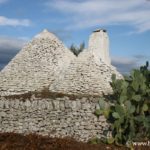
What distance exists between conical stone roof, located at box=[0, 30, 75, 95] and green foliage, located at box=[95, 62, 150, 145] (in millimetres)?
15836

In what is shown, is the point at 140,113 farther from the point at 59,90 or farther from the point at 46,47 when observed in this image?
the point at 46,47

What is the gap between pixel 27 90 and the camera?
87.5 ft

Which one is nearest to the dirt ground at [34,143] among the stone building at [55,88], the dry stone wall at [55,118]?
the stone building at [55,88]

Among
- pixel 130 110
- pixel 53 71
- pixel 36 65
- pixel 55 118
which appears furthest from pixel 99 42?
pixel 130 110

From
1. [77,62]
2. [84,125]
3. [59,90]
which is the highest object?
[77,62]

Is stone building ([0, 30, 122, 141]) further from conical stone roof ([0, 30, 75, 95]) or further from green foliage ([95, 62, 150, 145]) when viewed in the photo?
green foliage ([95, 62, 150, 145])

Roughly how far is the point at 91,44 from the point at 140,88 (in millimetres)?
20015

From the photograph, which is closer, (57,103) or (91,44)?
(57,103)

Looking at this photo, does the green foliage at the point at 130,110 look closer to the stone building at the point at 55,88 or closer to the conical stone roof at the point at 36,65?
the stone building at the point at 55,88

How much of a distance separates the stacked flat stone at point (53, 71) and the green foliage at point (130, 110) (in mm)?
13483

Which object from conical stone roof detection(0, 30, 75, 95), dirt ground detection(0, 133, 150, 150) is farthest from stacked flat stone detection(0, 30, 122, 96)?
dirt ground detection(0, 133, 150, 150)

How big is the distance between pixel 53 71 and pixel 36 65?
1.08 meters

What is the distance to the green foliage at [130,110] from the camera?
10656 mm

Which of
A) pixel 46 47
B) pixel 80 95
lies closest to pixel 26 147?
pixel 80 95
